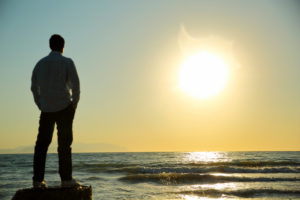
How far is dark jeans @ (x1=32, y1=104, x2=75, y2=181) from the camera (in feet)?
11.7

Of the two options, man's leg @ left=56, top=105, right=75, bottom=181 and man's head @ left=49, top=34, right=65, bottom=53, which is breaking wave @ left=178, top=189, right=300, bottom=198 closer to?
man's leg @ left=56, top=105, right=75, bottom=181

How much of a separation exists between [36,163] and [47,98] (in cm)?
85

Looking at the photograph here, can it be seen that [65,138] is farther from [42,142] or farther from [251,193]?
[251,193]

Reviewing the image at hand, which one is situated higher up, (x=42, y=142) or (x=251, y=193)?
(x=42, y=142)

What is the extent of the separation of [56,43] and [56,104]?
84 centimetres

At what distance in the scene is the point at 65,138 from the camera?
3.60 meters

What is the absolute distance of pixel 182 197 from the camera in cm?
927

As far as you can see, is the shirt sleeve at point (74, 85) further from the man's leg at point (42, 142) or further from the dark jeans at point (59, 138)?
the man's leg at point (42, 142)

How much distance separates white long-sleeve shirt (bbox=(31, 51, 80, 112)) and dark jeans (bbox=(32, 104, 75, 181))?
0.30 feet

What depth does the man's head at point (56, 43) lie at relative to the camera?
3766 millimetres

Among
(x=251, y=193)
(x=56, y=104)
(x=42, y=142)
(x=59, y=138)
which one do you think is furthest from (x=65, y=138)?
(x=251, y=193)

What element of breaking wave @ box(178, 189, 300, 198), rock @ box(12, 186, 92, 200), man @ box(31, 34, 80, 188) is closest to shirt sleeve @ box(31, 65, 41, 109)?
man @ box(31, 34, 80, 188)

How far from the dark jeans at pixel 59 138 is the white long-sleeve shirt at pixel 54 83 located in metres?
0.09

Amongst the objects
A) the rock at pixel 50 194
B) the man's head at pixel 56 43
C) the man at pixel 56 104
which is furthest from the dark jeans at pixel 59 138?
the man's head at pixel 56 43
